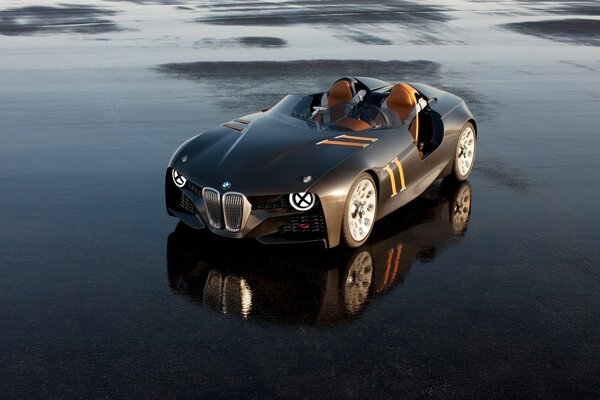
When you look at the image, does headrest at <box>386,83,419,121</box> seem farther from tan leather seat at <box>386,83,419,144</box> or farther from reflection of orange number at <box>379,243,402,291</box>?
reflection of orange number at <box>379,243,402,291</box>

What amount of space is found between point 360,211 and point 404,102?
89.0 inches

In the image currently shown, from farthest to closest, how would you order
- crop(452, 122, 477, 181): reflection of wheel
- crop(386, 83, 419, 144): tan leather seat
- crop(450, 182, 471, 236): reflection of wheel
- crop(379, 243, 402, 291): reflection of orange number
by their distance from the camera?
crop(452, 122, 477, 181): reflection of wheel → crop(386, 83, 419, 144): tan leather seat → crop(450, 182, 471, 236): reflection of wheel → crop(379, 243, 402, 291): reflection of orange number

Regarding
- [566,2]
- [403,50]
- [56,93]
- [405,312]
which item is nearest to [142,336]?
[405,312]

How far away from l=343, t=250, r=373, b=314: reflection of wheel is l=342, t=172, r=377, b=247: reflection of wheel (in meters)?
0.18

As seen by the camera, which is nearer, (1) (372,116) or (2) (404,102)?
(1) (372,116)

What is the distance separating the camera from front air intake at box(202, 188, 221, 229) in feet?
25.8

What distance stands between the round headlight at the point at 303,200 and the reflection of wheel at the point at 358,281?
650mm

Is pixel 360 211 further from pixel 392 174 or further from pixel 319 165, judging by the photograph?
pixel 392 174

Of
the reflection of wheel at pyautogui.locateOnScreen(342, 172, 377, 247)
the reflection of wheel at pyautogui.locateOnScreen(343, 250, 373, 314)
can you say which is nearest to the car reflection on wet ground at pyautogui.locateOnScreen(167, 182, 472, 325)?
the reflection of wheel at pyautogui.locateOnScreen(343, 250, 373, 314)

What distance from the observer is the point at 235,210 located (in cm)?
777

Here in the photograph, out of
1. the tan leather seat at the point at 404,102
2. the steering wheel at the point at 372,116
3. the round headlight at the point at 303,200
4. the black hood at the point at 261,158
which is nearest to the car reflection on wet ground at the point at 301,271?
the round headlight at the point at 303,200

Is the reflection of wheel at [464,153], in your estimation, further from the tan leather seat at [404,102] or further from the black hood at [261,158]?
the black hood at [261,158]

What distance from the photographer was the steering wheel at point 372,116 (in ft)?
30.5

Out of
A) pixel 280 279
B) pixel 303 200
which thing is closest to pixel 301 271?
pixel 280 279
